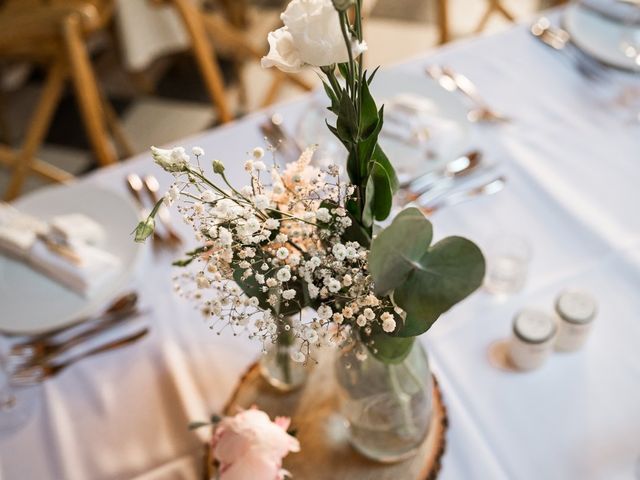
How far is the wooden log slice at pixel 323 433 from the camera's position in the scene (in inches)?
29.8

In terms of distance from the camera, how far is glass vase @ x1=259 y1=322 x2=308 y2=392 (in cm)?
79

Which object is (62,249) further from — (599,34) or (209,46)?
(599,34)

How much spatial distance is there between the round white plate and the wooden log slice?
2.48 ft

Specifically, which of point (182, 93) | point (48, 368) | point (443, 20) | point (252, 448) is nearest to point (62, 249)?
point (48, 368)

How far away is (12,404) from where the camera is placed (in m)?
0.88

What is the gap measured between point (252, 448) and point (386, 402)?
17cm

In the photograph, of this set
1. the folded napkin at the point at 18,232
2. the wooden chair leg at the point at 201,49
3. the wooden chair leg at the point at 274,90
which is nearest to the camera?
the folded napkin at the point at 18,232

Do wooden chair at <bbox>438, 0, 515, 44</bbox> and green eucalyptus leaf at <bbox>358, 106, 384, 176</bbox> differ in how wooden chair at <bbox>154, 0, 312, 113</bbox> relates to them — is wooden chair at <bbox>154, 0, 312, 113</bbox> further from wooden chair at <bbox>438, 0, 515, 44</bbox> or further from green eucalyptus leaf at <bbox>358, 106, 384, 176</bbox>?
green eucalyptus leaf at <bbox>358, 106, 384, 176</bbox>

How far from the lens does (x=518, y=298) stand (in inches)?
36.1

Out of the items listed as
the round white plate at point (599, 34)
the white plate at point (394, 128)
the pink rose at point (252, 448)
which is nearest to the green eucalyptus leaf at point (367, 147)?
the pink rose at point (252, 448)

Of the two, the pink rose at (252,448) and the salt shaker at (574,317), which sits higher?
the pink rose at (252,448)

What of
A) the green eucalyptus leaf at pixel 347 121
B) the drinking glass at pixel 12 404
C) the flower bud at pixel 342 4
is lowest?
the drinking glass at pixel 12 404

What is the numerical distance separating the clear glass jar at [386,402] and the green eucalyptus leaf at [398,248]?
0.55 ft

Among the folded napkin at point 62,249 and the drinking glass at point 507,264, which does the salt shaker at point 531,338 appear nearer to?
the drinking glass at point 507,264
